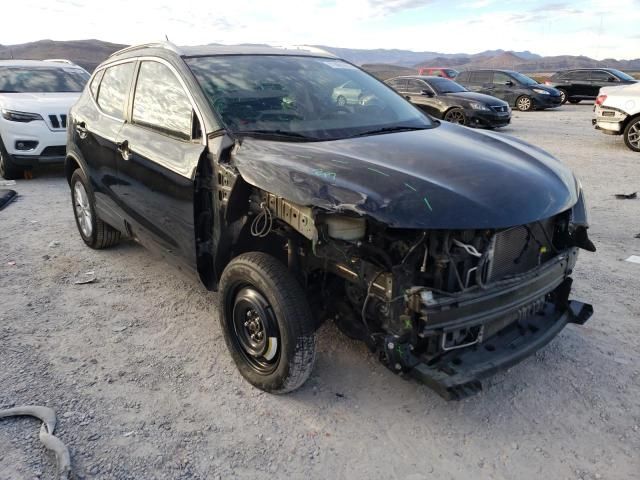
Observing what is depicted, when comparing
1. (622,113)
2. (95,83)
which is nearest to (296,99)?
(95,83)

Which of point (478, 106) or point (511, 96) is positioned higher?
point (478, 106)

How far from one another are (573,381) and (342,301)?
1.50 meters

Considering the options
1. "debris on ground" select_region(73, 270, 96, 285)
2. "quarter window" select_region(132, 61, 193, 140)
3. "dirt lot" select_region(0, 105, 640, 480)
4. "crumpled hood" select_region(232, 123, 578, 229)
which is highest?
"quarter window" select_region(132, 61, 193, 140)

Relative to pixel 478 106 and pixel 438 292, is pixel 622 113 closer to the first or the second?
pixel 478 106

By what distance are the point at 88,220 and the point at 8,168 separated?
4.30 metres

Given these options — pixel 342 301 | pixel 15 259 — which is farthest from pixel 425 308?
pixel 15 259

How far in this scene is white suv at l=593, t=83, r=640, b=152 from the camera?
10445 mm

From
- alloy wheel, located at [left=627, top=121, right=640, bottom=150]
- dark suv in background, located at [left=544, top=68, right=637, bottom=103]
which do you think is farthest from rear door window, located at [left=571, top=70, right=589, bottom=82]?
alloy wheel, located at [left=627, top=121, right=640, bottom=150]

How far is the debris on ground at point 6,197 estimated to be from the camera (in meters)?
7.19

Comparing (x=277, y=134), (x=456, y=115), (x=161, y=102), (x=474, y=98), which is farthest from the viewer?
(x=456, y=115)

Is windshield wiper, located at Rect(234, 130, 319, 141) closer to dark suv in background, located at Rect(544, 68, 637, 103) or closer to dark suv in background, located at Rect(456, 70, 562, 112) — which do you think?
dark suv in background, located at Rect(456, 70, 562, 112)

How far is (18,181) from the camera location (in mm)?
8805

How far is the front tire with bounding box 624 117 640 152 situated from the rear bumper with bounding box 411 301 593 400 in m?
9.05

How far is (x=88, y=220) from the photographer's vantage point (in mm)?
5363
